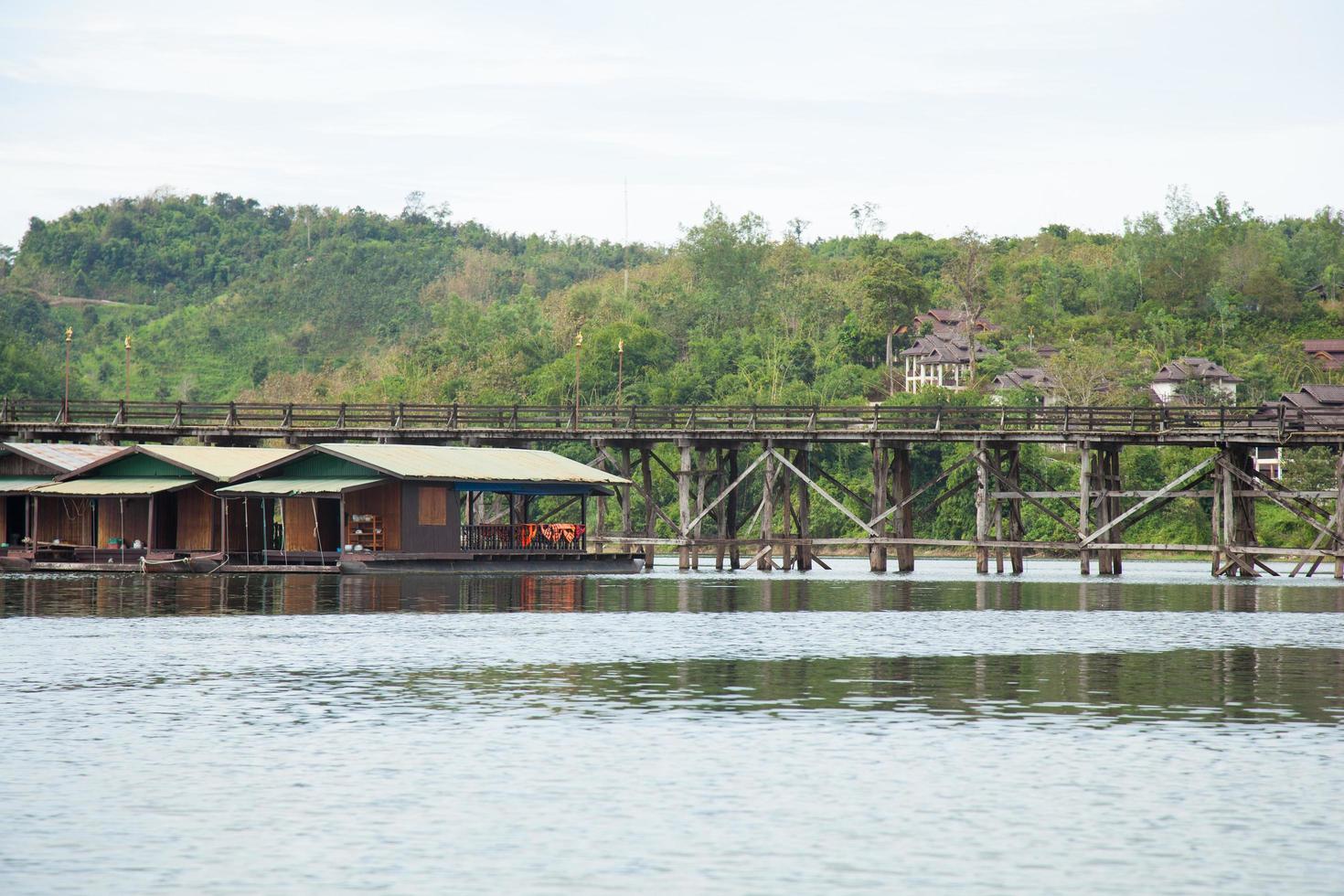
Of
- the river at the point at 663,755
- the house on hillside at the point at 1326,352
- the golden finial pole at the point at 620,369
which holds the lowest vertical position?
the river at the point at 663,755

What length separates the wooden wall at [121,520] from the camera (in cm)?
6072

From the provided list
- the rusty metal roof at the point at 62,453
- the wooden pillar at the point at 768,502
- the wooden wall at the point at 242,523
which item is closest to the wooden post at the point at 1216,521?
the wooden pillar at the point at 768,502

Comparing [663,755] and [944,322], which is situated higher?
[944,322]

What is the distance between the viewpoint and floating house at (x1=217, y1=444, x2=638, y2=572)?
57125 millimetres

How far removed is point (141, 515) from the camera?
61.0m

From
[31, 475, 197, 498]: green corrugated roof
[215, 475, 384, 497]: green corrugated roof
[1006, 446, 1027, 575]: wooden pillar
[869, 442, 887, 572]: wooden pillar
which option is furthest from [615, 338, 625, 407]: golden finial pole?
[31, 475, 197, 498]: green corrugated roof

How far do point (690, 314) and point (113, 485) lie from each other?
7561 centimetres

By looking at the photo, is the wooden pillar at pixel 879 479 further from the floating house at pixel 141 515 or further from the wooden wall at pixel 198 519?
the wooden wall at pixel 198 519

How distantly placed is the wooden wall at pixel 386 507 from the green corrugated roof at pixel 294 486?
100cm

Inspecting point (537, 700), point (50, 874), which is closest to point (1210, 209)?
point (537, 700)

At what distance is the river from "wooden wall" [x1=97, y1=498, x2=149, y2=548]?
22.8 meters

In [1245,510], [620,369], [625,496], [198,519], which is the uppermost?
[620,369]

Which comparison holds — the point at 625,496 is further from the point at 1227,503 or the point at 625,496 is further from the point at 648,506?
the point at 1227,503

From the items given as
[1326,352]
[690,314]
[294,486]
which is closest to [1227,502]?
[294,486]
